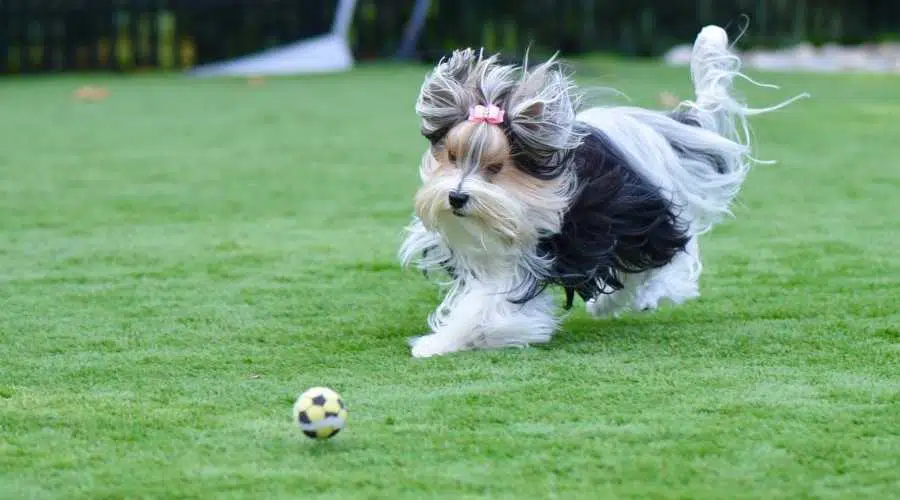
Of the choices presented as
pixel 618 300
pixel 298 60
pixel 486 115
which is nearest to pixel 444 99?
pixel 486 115

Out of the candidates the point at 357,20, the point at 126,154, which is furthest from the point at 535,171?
the point at 357,20

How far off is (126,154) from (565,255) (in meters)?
5.43

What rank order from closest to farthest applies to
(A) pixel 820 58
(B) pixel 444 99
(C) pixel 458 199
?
(C) pixel 458 199, (B) pixel 444 99, (A) pixel 820 58

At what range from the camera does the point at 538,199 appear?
4363 mm

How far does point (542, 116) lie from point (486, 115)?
16cm

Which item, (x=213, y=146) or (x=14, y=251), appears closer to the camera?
(x=14, y=251)

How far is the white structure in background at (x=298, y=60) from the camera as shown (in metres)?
16.6

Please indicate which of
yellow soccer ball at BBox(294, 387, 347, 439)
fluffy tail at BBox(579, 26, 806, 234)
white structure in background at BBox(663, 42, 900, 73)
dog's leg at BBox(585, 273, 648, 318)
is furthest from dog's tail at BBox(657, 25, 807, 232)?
white structure in background at BBox(663, 42, 900, 73)

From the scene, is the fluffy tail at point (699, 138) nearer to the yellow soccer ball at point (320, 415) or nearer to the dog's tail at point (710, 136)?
the dog's tail at point (710, 136)

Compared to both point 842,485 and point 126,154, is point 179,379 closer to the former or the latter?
point 842,485

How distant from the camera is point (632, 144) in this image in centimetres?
473

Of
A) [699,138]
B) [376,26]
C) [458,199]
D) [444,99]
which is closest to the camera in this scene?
[458,199]

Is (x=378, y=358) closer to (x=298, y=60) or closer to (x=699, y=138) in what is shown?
(x=699, y=138)

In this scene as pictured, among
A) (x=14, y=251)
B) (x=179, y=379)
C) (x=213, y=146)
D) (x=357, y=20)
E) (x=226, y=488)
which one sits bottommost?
(x=357, y=20)
